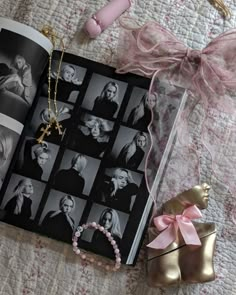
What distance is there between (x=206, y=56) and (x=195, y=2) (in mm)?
101

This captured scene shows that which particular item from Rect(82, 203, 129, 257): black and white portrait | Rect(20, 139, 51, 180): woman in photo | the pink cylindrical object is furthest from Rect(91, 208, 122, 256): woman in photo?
A: the pink cylindrical object

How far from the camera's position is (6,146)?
746 millimetres

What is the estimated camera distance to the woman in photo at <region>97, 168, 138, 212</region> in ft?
2.41

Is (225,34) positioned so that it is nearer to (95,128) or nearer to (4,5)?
(95,128)

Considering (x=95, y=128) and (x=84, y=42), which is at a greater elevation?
(x=84, y=42)

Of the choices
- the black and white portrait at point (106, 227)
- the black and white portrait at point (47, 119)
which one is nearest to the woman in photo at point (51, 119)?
the black and white portrait at point (47, 119)

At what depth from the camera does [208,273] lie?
2.31ft

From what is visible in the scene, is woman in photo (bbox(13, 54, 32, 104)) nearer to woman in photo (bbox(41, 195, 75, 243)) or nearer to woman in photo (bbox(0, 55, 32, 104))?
woman in photo (bbox(0, 55, 32, 104))

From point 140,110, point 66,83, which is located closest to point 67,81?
point 66,83

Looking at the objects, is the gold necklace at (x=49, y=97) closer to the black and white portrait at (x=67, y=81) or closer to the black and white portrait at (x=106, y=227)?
the black and white portrait at (x=67, y=81)

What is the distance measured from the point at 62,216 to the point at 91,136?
11 cm

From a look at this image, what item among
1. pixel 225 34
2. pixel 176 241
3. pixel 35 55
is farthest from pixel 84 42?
pixel 176 241

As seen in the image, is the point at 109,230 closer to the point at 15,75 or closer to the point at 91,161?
the point at 91,161

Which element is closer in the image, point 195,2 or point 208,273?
point 208,273
